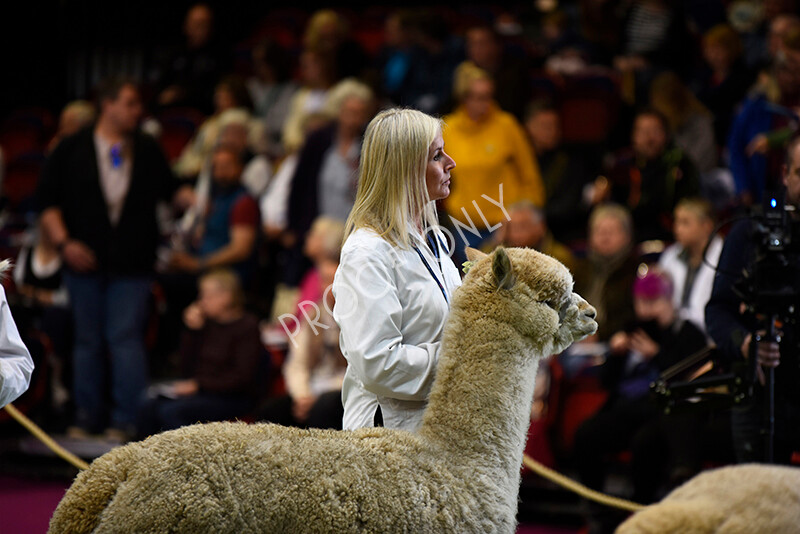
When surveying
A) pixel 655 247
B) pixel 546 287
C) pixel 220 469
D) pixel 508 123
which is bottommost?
pixel 655 247

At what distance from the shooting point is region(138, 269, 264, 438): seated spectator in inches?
263

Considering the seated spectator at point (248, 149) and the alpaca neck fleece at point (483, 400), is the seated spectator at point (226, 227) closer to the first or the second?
the seated spectator at point (248, 149)

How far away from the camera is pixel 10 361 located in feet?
10.3

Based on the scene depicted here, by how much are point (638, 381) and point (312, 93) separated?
182 inches

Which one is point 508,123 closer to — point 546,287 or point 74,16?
point 546,287

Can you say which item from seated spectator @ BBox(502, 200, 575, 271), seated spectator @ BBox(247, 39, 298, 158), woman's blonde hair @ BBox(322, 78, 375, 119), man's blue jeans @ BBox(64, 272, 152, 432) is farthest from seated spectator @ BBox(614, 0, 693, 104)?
man's blue jeans @ BBox(64, 272, 152, 432)

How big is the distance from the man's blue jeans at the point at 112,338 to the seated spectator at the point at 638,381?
10.1 ft

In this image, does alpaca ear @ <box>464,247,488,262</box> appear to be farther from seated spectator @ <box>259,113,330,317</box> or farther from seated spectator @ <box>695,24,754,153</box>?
seated spectator @ <box>695,24,754,153</box>

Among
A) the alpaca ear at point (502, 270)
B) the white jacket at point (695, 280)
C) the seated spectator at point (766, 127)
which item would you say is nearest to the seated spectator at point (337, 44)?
the seated spectator at point (766, 127)

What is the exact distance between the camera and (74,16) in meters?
11.6

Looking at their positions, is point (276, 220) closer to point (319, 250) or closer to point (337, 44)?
point (319, 250)

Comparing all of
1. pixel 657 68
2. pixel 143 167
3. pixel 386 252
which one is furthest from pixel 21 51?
pixel 386 252

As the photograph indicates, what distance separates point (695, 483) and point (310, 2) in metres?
10.8

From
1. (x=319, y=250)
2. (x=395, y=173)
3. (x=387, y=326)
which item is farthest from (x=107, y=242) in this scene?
(x=387, y=326)
